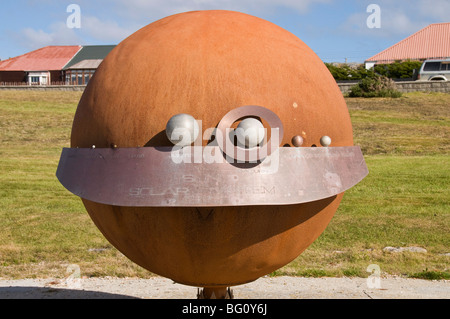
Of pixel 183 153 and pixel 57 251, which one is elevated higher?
pixel 183 153

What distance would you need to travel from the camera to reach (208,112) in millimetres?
3908

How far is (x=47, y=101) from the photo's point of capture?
3005cm

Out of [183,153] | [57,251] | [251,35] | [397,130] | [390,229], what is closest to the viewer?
[183,153]

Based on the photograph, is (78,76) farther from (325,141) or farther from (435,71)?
(325,141)

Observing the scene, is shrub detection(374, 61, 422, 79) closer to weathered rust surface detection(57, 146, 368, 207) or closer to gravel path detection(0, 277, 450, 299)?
gravel path detection(0, 277, 450, 299)

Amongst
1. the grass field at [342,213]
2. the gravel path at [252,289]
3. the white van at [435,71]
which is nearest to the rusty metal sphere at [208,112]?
the gravel path at [252,289]

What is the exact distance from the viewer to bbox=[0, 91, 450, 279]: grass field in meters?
8.12

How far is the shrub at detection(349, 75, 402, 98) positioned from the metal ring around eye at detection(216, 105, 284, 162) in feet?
88.7

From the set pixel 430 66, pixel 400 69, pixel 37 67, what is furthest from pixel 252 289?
pixel 37 67

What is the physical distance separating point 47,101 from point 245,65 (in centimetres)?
2793

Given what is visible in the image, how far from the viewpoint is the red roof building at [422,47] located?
139ft

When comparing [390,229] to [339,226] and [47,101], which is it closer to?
[339,226]

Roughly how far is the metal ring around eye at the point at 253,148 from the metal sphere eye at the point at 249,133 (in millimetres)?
60

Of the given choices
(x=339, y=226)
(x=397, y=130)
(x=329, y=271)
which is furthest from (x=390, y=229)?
(x=397, y=130)
